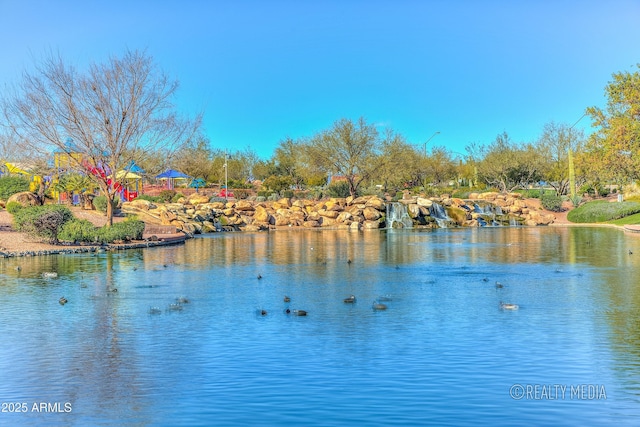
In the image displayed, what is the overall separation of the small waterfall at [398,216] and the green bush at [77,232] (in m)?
29.4

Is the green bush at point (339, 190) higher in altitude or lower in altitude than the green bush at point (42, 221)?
higher

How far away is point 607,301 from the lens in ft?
58.0

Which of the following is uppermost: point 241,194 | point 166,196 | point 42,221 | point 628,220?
point 241,194

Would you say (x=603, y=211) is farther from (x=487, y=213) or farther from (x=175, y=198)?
(x=175, y=198)

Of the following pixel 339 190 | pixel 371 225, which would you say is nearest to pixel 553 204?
pixel 371 225

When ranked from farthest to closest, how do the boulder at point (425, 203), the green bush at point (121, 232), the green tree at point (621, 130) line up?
the boulder at point (425, 203), the green tree at point (621, 130), the green bush at point (121, 232)

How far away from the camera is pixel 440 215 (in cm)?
6041

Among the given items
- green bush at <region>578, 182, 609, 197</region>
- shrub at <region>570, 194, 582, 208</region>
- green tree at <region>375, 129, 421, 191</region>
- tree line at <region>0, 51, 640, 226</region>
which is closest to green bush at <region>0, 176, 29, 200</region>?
tree line at <region>0, 51, 640, 226</region>

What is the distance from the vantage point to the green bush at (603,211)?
181 feet

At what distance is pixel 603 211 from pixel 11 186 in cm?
4639

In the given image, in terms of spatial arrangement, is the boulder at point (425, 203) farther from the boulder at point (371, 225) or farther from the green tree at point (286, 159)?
the green tree at point (286, 159)

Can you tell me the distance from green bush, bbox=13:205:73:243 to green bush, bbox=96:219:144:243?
2.01 m

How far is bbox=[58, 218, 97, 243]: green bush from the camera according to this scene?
3369 cm

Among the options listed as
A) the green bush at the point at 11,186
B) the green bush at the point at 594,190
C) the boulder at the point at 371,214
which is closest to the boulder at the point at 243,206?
the boulder at the point at 371,214
